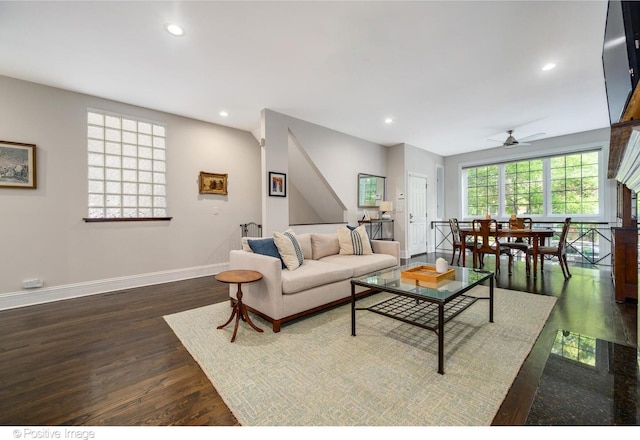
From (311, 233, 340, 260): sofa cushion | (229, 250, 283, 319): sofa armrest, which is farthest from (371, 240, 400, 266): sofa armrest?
(229, 250, 283, 319): sofa armrest

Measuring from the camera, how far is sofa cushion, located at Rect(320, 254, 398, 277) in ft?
10.3

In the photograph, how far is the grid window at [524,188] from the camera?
618cm

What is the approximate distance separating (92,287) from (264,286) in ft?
9.21

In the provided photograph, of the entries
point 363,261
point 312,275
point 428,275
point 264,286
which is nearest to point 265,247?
point 264,286

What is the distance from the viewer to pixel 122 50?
2.66 meters

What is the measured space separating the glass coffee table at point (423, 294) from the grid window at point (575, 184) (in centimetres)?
495

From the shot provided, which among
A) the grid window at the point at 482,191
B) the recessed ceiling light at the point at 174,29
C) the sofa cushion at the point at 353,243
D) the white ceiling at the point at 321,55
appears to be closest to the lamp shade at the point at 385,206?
the white ceiling at the point at 321,55

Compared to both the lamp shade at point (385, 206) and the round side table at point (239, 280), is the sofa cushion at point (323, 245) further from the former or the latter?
the lamp shade at point (385, 206)

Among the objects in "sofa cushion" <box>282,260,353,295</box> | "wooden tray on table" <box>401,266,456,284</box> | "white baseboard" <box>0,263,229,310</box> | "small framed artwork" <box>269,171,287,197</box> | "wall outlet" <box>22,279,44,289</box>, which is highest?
"small framed artwork" <box>269,171,287,197</box>

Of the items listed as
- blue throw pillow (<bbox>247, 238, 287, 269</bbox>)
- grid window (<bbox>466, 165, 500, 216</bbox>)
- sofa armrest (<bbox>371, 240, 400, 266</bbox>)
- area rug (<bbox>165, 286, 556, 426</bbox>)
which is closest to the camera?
area rug (<bbox>165, 286, 556, 426</bbox>)

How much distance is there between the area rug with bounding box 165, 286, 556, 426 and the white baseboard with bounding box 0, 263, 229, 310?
Answer: 5.41 ft

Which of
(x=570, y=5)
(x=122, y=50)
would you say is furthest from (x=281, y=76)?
(x=570, y=5)

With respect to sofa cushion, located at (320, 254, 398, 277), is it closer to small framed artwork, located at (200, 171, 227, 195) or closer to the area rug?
the area rug
